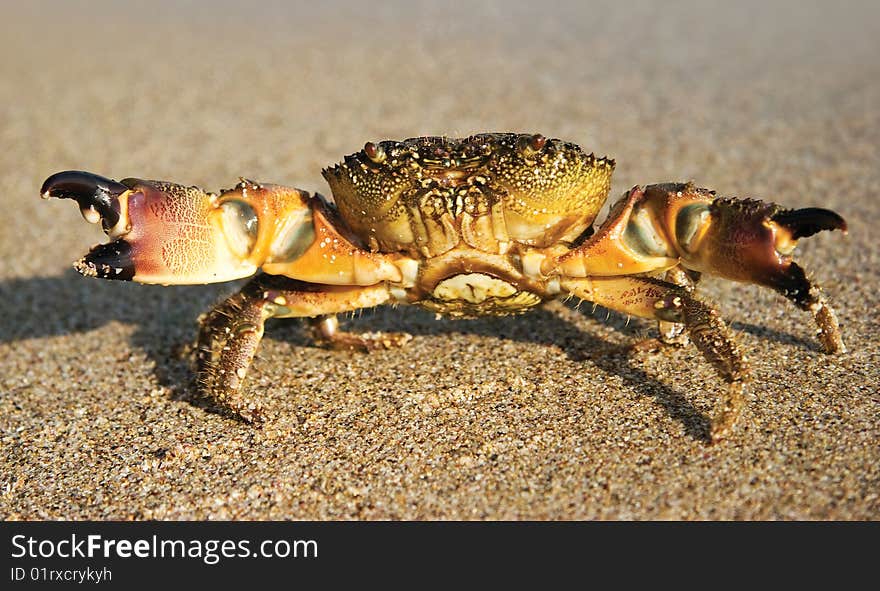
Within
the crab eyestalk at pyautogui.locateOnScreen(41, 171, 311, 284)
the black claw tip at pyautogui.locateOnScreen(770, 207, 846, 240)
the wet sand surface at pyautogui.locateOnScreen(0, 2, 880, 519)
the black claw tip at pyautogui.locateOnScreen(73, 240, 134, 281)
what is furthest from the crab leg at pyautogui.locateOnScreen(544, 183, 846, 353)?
the black claw tip at pyautogui.locateOnScreen(73, 240, 134, 281)

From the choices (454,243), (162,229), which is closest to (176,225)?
(162,229)

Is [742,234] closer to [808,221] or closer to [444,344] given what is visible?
[808,221]

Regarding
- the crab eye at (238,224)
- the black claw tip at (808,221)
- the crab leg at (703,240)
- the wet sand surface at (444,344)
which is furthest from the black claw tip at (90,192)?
the black claw tip at (808,221)

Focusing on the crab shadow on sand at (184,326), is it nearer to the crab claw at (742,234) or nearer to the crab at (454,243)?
the crab at (454,243)

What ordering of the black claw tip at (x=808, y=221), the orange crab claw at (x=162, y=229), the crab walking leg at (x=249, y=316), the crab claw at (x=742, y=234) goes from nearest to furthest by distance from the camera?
the black claw tip at (x=808, y=221) → the crab claw at (x=742, y=234) → the orange crab claw at (x=162, y=229) → the crab walking leg at (x=249, y=316)

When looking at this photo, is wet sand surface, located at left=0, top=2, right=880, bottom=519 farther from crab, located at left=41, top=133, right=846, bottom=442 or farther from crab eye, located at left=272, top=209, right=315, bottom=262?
crab eye, located at left=272, top=209, right=315, bottom=262
